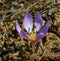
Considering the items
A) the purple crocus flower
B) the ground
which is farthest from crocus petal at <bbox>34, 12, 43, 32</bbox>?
the ground

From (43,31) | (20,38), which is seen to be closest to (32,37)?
(43,31)

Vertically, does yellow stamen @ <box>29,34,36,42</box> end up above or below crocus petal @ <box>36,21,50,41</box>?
below

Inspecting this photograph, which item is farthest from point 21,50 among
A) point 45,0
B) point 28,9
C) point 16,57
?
point 45,0

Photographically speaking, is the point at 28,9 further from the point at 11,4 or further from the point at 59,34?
the point at 59,34

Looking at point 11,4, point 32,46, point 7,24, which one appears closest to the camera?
point 32,46

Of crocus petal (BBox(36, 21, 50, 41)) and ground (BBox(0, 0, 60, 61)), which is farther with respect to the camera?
ground (BBox(0, 0, 60, 61))

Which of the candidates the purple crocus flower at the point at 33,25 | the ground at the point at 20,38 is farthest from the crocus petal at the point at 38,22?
the ground at the point at 20,38

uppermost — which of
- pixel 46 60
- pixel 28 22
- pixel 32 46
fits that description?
pixel 28 22

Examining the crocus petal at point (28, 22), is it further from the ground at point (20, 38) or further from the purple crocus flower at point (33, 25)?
the ground at point (20, 38)

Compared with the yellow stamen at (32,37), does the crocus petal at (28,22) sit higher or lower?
higher

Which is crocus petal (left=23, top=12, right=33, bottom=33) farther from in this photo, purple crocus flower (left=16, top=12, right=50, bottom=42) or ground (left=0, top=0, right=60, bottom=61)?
ground (left=0, top=0, right=60, bottom=61)

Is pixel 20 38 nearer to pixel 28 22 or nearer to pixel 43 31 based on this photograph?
pixel 28 22
